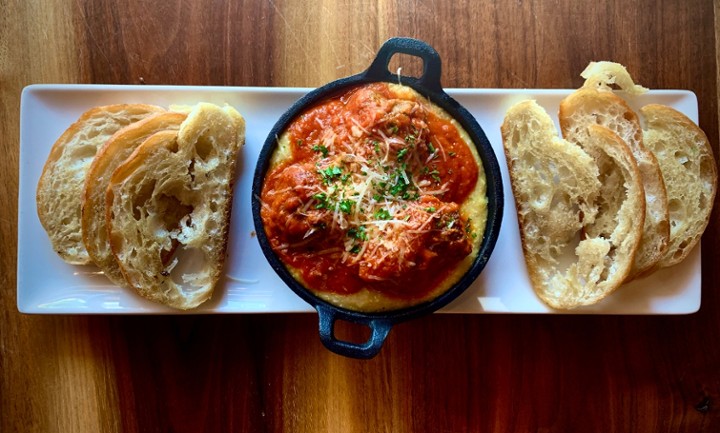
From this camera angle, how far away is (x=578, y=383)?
9.07 feet

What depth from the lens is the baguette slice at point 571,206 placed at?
2.43 metres

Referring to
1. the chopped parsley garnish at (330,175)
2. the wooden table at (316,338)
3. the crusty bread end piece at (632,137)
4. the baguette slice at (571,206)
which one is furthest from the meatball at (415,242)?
the crusty bread end piece at (632,137)

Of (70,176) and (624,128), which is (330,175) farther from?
(624,128)

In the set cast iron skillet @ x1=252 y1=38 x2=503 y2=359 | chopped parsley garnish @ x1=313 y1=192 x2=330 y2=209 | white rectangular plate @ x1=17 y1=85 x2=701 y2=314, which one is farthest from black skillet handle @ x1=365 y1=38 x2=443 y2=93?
chopped parsley garnish @ x1=313 y1=192 x2=330 y2=209

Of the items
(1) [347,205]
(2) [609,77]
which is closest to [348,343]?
(1) [347,205]

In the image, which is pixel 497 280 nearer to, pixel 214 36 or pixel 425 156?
pixel 425 156

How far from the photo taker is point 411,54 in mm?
2309

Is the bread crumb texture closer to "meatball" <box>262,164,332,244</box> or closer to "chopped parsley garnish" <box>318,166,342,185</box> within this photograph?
"meatball" <box>262,164,332,244</box>

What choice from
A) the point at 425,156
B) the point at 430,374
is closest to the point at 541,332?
the point at 430,374

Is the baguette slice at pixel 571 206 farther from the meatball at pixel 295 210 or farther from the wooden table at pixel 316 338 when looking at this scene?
the meatball at pixel 295 210

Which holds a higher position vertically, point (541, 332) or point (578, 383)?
point (541, 332)

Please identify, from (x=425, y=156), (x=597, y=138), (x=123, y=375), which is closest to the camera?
(x=425, y=156)

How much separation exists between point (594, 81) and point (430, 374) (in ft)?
5.12

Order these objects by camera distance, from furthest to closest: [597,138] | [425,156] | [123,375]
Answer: [123,375] → [597,138] → [425,156]
